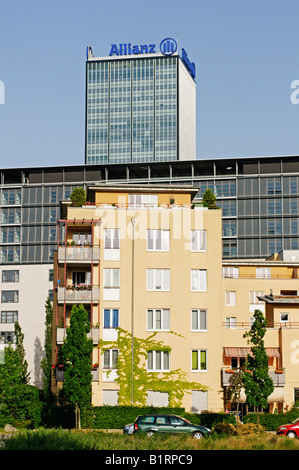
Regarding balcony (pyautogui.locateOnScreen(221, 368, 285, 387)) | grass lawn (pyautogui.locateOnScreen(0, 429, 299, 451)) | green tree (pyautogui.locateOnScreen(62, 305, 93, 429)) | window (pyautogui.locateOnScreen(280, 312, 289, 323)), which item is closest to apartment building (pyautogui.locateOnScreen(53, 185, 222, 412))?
balcony (pyautogui.locateOnScreen(221, 368, 285, 387))

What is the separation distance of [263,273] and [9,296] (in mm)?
61843

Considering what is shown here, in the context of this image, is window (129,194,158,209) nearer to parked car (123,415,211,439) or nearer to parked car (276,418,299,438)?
parked car (276,418,299,438)

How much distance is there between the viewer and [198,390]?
5988 centimetres

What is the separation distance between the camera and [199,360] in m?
60.7

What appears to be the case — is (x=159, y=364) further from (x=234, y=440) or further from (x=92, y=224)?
(x=234, y=440)

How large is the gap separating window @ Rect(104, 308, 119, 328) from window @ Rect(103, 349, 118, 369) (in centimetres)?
200

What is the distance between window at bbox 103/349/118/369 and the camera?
2365 inches

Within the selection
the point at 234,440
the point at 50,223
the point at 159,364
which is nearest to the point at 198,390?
the point at 159,364

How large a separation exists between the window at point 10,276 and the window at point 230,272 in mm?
57635

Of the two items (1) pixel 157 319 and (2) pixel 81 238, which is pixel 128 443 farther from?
(2) pixel 81 238

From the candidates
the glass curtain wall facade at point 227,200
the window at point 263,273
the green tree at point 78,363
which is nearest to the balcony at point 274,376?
the green tree at point 78,363

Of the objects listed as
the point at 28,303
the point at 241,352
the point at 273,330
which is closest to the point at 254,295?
the point at 273,330

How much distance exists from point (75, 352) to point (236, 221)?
107 metres

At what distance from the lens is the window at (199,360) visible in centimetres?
6047
